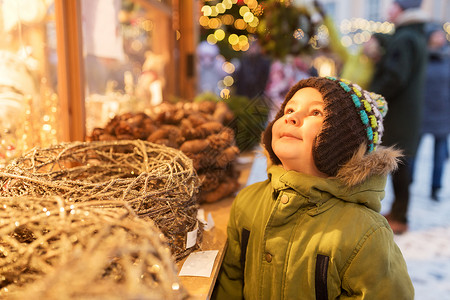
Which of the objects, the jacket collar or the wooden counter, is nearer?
the wooden counter

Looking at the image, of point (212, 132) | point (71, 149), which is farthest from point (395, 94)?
point (71, 149)

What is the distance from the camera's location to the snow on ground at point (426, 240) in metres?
1.87

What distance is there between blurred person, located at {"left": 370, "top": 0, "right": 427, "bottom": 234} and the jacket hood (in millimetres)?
1583

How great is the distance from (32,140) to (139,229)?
0.83m

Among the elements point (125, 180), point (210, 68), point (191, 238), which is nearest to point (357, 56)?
point (210, 68)

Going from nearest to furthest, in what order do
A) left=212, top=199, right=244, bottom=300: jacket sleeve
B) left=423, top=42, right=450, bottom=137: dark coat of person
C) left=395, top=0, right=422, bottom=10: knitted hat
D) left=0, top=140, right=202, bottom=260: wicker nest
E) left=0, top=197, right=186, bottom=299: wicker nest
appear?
left=0, top=197, right=186, bottom=299: wicker nest, left=0, top=140, right=202, bottom=260: wicker nest, left=212, top=199, right=244, bottom=300: jacket sleeve, left=395, top=0, right=422, bottom=10: knitted hat, left=423, top=42, right=450, bottom=137: dark coat of person

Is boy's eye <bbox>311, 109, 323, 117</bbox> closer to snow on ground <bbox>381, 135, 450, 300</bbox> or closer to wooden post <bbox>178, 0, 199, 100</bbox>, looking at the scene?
snow on ground <bbox>381, 135, 450, 300</bbox>

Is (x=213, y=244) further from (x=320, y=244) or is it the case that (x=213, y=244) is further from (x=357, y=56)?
(x=357, y=56)

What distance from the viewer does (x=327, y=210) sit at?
2.95 ft

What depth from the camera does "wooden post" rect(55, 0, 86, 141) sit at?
3.98 feet

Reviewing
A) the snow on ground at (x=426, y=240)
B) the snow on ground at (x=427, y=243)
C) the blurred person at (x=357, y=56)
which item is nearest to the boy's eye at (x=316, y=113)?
the snow on ground at (x=426, y=240)

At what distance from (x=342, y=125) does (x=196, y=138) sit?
21.5 inches

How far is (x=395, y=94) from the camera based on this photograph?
247cm

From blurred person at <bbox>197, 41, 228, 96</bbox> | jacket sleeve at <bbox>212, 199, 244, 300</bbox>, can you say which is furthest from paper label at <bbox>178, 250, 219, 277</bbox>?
blurred person at <bbox>197, 41, 228, 96</bbox>
